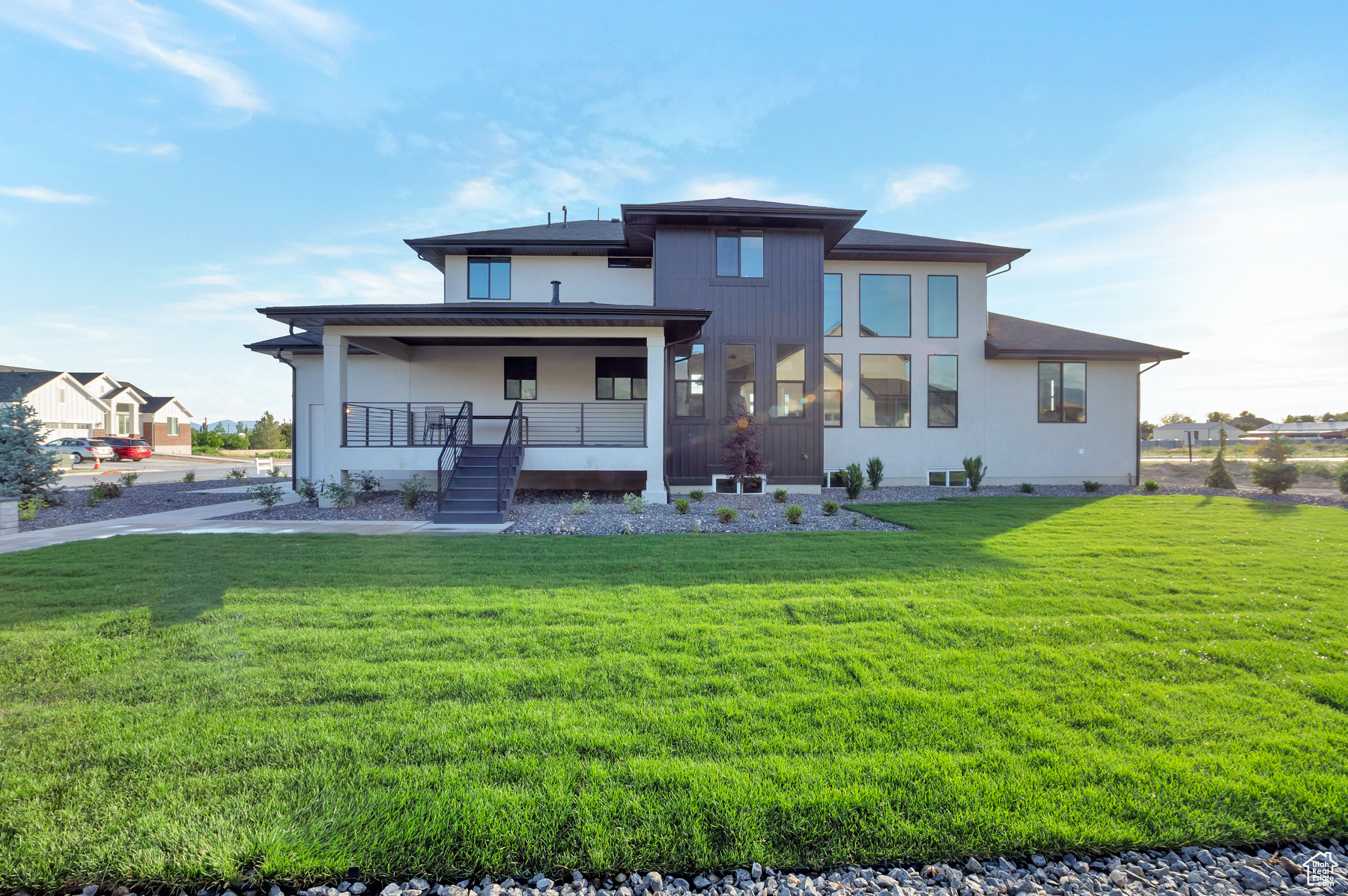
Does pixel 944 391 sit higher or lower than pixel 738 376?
lower

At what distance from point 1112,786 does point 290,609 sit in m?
5.87

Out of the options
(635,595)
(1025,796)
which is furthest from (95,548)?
(1025,796)

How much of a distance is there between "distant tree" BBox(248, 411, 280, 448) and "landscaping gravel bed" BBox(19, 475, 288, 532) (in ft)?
103

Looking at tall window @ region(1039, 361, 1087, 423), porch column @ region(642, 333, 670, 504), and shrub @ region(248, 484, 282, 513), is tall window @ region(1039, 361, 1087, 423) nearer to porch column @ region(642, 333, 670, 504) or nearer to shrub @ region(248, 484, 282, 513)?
porch column @ region(642, 333, 670, 504)

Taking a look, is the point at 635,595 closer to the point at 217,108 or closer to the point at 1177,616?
the point at 1177,616

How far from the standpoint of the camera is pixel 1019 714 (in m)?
3.02

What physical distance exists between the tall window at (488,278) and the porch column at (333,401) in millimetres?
4032

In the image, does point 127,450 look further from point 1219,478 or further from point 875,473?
point 1219,478

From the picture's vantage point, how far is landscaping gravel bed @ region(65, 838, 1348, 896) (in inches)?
75.8

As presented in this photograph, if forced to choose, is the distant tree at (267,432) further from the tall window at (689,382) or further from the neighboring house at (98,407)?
the tall window at (689,382)

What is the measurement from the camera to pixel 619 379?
1484 cm

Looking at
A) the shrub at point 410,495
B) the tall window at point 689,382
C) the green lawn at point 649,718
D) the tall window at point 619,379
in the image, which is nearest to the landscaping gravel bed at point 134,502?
the shrub at point 410,495

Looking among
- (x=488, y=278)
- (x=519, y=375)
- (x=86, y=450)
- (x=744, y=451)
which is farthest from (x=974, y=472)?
(x=86, y=450)

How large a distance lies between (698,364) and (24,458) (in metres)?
14.7
